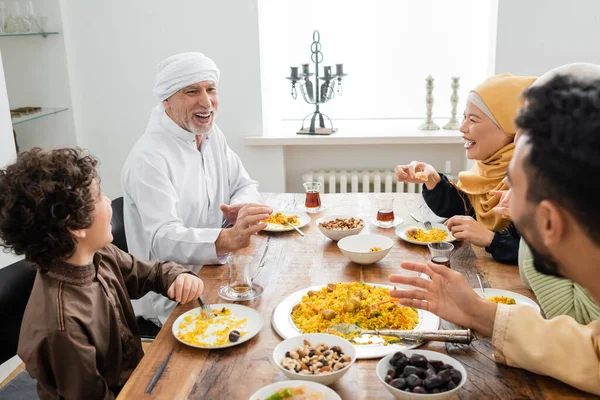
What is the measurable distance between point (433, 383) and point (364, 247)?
886 millimetres

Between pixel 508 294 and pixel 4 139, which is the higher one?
pixel 4 139

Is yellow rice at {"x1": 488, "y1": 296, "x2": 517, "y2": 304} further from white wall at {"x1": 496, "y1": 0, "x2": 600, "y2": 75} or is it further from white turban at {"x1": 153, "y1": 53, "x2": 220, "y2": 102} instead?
white wall at {"x1": 496, "y1": 0, "x2": 600, "y2": 75}

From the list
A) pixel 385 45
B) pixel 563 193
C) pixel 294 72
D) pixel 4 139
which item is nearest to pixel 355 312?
pixel 563 193

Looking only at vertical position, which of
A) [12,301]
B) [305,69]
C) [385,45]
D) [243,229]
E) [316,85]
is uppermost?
[385,45]

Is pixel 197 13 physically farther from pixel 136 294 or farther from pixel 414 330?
pixel 414 330

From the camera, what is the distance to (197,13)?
3801 millimetres

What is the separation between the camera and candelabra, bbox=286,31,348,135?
389 cm

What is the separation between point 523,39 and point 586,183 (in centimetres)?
309

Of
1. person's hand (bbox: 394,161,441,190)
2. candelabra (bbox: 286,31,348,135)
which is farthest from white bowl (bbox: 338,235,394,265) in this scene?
candelabra (bbox: 286,31,348,135)

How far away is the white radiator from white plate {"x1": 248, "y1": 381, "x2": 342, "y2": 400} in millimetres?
2808

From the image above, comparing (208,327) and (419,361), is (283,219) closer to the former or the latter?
(208,327)

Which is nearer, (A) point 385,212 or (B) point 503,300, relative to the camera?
(B) point 503,300

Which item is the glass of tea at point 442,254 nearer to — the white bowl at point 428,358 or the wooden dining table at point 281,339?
the wooden dining table at point 281,339

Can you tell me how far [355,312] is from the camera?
160cm
